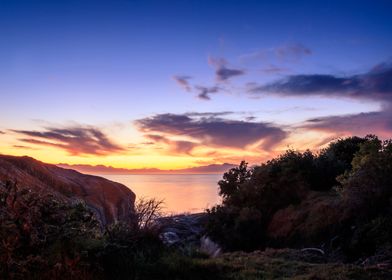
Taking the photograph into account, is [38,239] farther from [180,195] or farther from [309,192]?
[180,195]

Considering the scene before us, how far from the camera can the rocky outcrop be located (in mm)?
15641

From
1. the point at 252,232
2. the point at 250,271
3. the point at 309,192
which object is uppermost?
the point at 309,192

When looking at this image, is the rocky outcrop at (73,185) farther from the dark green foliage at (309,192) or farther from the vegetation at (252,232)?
the dark green foliage at (309,192)

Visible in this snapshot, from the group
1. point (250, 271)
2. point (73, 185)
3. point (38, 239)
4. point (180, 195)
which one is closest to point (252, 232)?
point (73, 185)

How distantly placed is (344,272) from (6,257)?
8215 millimetres

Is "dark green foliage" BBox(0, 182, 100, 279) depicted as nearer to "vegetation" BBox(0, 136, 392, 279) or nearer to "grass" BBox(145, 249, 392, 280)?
"vegetation" BBox(0, 136, 392, 279)

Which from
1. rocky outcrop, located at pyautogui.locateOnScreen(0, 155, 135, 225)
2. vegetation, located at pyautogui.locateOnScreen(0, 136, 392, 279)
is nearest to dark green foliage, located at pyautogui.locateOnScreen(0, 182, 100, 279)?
vegetation, located at pyautogui.locateOnScreen(0, 136, 392, 279)

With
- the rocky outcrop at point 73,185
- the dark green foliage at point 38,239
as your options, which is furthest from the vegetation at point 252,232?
the rocky outcrop at point 73,185

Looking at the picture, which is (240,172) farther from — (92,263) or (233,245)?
(92,263)

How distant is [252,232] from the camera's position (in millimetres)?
23500

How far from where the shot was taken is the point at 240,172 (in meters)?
31.5

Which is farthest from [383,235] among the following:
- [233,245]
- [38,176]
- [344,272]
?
[38,176]

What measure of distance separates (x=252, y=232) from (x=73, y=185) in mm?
10353

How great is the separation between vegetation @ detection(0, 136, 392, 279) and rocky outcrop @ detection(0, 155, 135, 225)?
9.25 ft
